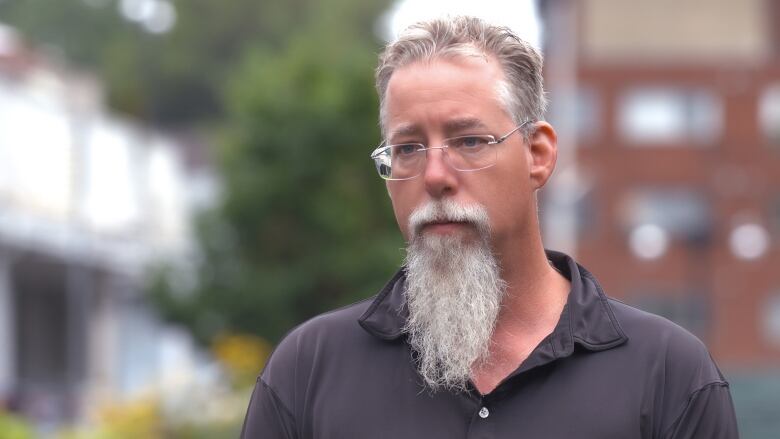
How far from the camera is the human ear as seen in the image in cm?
328

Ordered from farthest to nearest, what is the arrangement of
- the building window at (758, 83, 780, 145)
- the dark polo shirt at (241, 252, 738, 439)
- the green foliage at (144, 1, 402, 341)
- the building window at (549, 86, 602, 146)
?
the building window at (758, 83, 780, 145) < the building window at (549, 86, 602, 146) < the green foliage at (144, 1, 402, 341) < the dark polo shirt at (241, 252, 738, 439)

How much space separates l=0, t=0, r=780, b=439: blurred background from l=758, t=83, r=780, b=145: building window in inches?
8.7

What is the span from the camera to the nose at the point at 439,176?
3113mm

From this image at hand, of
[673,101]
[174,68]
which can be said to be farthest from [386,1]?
[673,101]

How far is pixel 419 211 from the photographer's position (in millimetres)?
3154

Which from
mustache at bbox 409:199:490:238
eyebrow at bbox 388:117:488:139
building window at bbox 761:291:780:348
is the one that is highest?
eyebrow at bbox 388:117:488:139

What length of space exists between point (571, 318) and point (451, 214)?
33 cm

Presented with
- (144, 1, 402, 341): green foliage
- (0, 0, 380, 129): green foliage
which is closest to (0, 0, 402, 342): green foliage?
(144, 1, 402, 341): green foliage

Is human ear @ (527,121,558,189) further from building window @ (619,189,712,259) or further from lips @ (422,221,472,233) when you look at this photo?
building window @ (619,189,712,259)

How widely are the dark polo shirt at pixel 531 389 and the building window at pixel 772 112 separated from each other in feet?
173

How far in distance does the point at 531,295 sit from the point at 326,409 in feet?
1.63

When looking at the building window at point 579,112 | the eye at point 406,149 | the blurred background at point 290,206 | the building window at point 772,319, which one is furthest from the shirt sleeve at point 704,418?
the building window at point 772,319

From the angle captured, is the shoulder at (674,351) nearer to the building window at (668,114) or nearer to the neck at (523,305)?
the neck at (523,305)

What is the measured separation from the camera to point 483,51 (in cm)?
318
